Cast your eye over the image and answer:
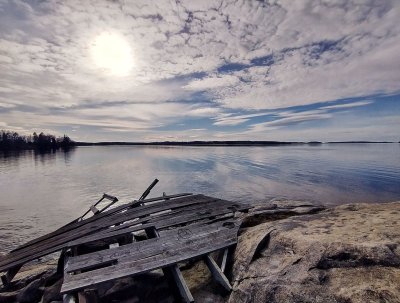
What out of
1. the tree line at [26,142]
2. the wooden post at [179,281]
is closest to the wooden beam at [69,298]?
the wooden post at [179,281]

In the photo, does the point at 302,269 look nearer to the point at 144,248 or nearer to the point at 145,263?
the point at 145,263

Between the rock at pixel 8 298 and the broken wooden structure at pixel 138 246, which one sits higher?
the broken wooden structure at pixel 138 246

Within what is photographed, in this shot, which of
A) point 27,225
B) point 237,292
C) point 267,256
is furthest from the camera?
point 27,225

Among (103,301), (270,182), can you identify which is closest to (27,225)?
(103,301)

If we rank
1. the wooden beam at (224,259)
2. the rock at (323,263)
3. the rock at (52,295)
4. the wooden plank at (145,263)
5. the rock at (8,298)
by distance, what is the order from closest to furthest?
the rock at (323,263), the wooden plank at (145,263), the wooden beam at (224,259), the rock at (52,295), the rock at (8,298)

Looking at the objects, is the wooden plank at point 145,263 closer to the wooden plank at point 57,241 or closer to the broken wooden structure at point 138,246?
the broken wooden structure at point 138,246

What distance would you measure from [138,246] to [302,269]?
379 cm

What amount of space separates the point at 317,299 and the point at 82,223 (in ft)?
27.7

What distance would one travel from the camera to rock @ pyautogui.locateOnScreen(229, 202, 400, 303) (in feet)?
13.5

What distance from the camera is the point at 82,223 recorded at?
32.4 ft

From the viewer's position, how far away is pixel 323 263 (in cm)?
477

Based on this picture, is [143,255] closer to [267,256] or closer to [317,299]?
[267,256]

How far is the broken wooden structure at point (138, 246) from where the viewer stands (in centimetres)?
550

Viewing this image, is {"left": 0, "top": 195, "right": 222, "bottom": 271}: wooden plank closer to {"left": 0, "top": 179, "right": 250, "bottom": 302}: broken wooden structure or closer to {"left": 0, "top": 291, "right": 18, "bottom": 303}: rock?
{"left": 0, "top": 179, "right": 250, "bottom": 302}: broken wooden structure
